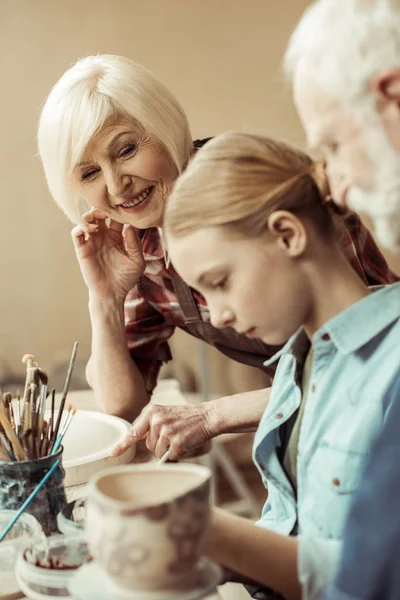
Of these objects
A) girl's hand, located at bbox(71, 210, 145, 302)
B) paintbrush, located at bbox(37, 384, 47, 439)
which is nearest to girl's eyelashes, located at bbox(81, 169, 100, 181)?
girl's hand, located at bbox(71, 210, 145, 302)

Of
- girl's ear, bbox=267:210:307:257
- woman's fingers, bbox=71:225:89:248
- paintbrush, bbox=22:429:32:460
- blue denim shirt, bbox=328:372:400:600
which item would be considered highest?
girl's ear, bbox=267:210:307:257

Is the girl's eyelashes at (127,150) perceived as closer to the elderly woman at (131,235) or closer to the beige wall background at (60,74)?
the elderly woman at (131,235)

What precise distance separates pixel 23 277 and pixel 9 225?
0.80 ft

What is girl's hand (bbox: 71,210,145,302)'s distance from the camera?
1642mm

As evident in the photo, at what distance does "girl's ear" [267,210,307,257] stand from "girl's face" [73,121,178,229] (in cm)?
70

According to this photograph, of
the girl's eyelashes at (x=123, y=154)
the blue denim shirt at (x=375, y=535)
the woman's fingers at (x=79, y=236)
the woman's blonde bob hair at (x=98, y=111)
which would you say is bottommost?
the blue denim shirt at (x=375, y=535)

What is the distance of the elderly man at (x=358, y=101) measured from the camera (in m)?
0.79

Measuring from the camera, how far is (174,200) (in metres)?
0.91

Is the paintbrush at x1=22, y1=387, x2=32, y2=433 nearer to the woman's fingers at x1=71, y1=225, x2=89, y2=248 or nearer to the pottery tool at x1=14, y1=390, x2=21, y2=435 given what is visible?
the pottery tool at x1=14, y1=390, x2=21, y2=435

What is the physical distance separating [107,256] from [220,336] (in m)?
0.32

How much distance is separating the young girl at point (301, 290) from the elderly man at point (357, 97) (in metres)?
0.07

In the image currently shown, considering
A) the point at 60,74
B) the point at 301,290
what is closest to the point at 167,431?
the point at 301,290

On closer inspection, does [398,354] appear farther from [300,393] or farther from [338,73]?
[338,73]

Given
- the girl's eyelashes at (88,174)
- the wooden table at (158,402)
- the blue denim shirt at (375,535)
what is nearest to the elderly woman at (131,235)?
the girl's eyelashes at (88,174)
